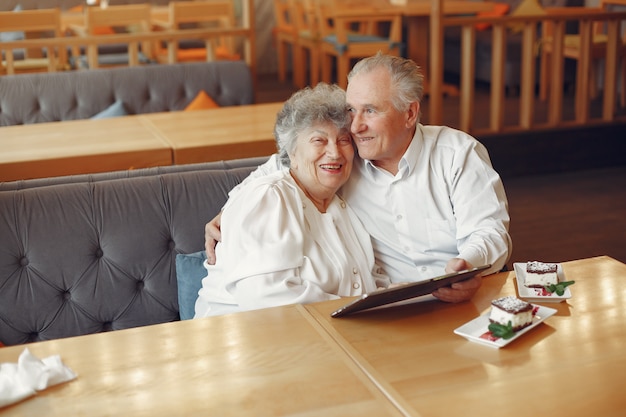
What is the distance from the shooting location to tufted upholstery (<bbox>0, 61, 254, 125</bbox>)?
4.66m

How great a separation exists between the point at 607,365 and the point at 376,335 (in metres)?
0.47

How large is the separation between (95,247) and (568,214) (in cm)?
333

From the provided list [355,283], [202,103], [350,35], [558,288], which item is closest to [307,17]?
[350,35]

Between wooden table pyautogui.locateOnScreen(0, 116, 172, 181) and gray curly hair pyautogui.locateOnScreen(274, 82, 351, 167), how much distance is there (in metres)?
1.34

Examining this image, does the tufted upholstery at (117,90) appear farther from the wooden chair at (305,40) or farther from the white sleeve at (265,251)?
the wooden chair at (305,40)

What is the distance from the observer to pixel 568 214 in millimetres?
5047

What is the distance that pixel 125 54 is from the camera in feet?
27.3

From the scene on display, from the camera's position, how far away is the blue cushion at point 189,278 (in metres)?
2.54

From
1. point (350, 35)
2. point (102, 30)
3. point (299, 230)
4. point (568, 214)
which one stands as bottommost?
point (568, 214)

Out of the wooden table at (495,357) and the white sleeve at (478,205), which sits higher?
the white sleeve at (478,205)

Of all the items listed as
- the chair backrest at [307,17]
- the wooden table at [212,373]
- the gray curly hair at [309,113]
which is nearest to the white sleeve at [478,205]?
the gray curly hair at [309,113]

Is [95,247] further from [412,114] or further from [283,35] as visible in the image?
[283,35]

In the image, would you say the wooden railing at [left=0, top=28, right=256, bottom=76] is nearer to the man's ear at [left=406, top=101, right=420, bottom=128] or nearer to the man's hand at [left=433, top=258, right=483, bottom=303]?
the man's ear at [left=406, top=101, right=420, bottom=128]

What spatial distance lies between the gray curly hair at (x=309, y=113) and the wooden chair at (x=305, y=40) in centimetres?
584
